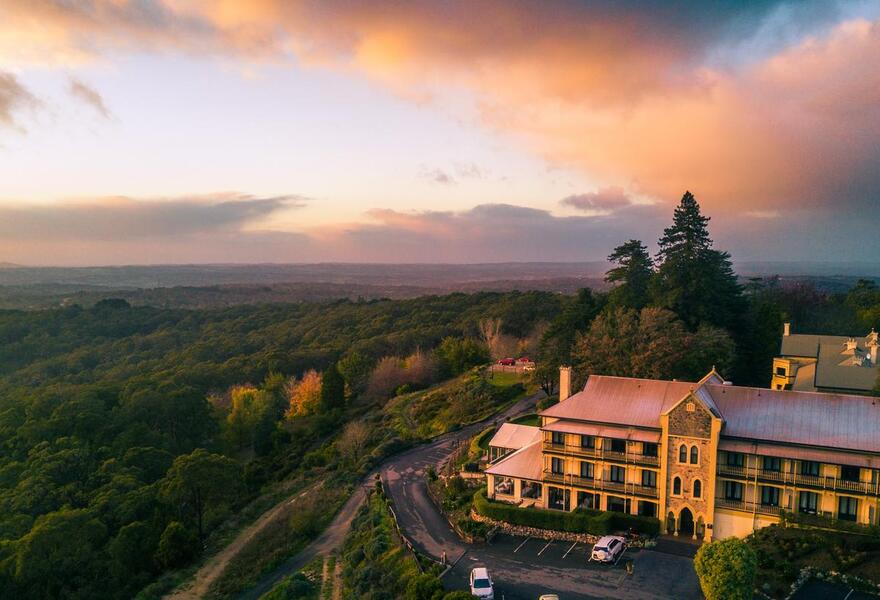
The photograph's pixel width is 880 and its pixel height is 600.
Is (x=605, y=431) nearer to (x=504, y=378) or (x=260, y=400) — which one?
(x=504, y=378)

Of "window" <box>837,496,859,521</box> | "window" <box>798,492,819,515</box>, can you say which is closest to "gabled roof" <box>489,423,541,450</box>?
"window" <box>798,492,819,515</box>

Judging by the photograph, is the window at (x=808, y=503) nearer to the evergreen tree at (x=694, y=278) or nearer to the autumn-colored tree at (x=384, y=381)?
the evergreen tree at (x=694, y=278)

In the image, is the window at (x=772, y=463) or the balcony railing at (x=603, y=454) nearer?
the window at (x=772, y=463)

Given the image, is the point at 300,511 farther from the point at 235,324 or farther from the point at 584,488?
the point at 235,324

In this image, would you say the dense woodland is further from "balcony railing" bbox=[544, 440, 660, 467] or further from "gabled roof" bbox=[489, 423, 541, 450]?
"balcony railing" bbox=[544, 440, 660, 467]

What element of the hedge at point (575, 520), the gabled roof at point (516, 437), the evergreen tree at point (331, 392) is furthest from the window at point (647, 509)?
the evergreen tree at point (331, 392)
